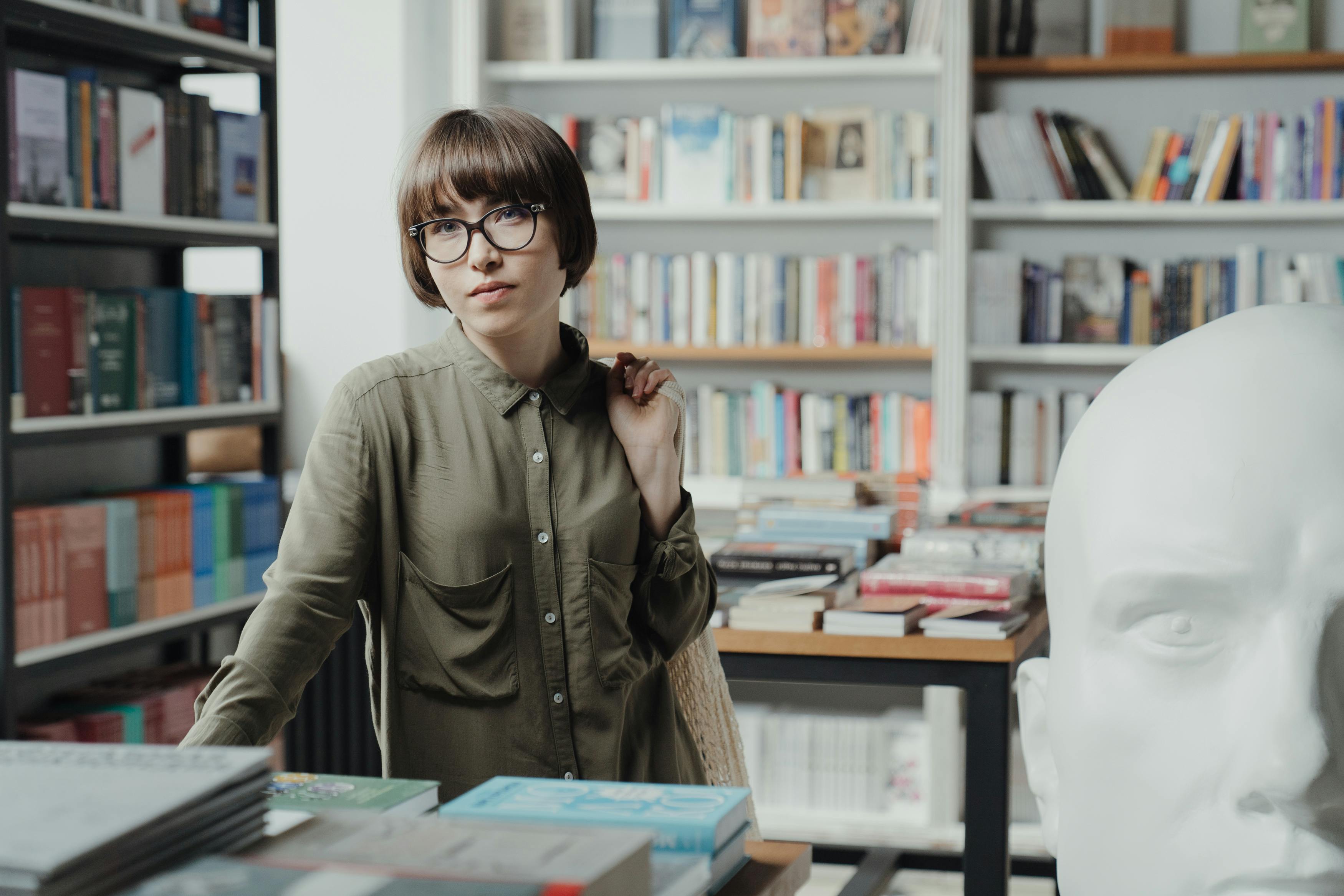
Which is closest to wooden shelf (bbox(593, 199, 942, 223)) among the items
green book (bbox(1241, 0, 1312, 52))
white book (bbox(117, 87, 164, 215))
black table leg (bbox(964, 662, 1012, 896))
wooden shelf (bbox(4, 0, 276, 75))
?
green book (bbox(1241, 0, 1312, 52))

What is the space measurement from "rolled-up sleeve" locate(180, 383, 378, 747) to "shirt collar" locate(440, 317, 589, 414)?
0.43 feet

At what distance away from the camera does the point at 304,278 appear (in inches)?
160

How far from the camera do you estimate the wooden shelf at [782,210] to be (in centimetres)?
376

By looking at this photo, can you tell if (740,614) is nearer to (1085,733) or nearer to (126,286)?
(1085,733)

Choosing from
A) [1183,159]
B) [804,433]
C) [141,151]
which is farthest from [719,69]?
[141,151]

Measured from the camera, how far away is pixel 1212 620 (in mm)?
806

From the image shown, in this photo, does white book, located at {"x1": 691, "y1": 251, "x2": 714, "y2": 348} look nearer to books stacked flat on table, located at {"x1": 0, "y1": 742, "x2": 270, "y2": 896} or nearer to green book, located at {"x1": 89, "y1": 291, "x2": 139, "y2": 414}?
green book, located at {"x1": 89, "y1": 291, "x2": 139, "y2": 414}

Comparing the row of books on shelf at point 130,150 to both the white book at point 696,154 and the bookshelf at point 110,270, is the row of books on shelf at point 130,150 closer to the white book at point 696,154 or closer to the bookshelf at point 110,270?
the bookshelf at point 110,270

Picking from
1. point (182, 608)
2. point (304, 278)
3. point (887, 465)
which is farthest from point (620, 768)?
point (304, 278)

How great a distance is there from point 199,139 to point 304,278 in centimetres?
95

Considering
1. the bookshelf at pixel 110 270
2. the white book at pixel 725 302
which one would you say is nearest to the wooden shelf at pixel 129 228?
the bookshelf at pixel 110 270

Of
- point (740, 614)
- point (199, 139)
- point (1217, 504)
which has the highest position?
point (199, 139)

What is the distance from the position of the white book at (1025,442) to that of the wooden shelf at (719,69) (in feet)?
3.12

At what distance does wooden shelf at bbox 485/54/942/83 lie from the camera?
374 centimetres
